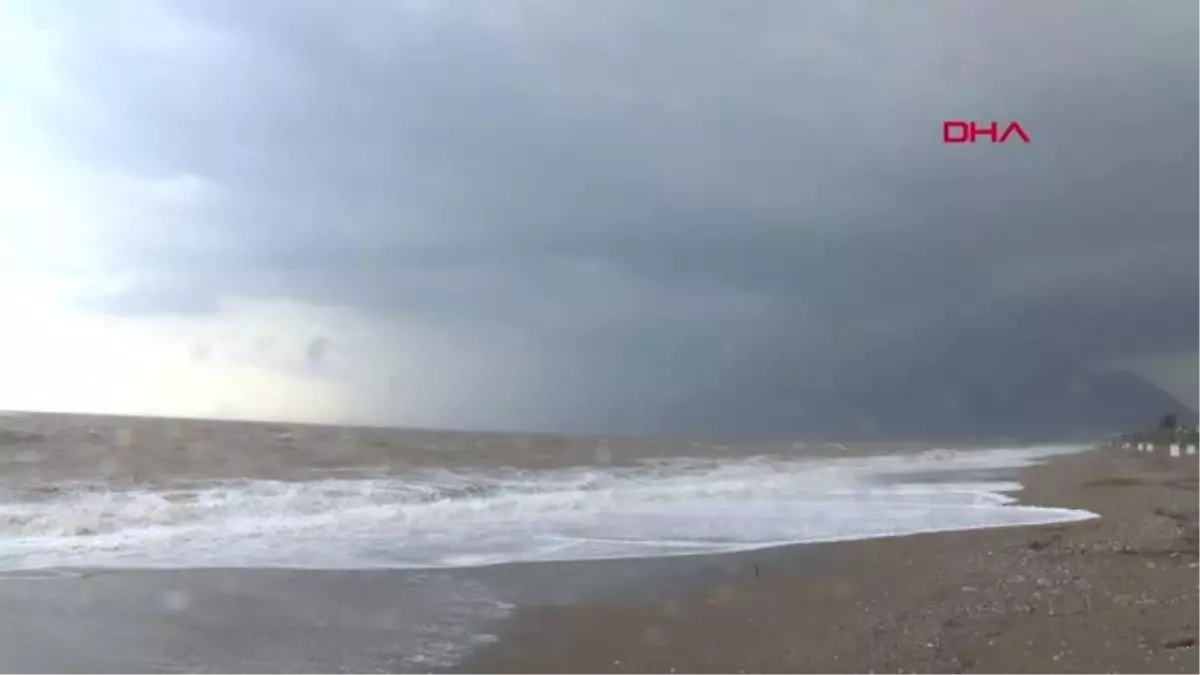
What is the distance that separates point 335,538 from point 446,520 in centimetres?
372

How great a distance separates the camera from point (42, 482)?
2327cm

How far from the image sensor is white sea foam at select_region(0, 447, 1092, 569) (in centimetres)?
1405

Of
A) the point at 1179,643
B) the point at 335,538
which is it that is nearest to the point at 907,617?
the point at 1179,643

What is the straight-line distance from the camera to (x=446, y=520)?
19578 mm

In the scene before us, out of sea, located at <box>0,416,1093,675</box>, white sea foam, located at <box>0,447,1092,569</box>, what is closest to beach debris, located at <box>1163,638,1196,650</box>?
sea, located at <box>0,416,1093,675</box>

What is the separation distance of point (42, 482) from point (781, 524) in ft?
57.8

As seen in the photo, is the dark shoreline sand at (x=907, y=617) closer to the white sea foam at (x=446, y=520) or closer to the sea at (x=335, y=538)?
the sea at (x=335, y=538)

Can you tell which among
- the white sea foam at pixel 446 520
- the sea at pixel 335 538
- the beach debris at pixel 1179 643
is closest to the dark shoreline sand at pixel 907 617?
the beach debris at pixel 1179 643

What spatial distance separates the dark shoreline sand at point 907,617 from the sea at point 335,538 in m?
0.99

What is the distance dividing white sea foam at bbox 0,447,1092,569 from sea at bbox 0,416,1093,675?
0.26 ft

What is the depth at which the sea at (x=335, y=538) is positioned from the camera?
8492 mm

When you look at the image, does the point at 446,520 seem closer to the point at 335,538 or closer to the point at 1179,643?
the point at 335,538

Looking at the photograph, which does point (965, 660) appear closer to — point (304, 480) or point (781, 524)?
point (781, 524)

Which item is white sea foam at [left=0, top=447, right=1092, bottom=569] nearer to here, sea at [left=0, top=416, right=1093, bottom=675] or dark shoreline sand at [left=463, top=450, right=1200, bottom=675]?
sea at [left=0, top=416, right=1093, bottom=675]
